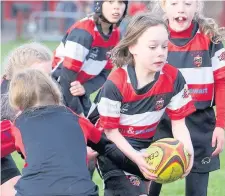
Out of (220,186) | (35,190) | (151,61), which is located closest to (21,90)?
(35,190)

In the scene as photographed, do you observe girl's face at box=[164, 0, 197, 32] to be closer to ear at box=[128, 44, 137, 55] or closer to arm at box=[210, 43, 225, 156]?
arm at box=[210, 43, 225, 156]

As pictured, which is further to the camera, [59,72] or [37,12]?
[37,12]

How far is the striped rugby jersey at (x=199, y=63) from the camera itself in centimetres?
524

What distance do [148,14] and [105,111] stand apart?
70 cm

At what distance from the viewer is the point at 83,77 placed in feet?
20.9

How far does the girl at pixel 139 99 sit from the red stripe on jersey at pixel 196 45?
16.6 inches

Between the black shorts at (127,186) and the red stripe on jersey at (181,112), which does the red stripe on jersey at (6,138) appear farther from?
the red stripe on jersey at (181,112)

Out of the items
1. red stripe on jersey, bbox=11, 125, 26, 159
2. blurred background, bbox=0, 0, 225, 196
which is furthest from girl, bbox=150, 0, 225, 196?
blurred background, bbox=0, 0, 225, 196

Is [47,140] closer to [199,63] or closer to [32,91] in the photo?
[32,91]

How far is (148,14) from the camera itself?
4754mm

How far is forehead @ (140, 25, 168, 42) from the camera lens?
15.1 ft

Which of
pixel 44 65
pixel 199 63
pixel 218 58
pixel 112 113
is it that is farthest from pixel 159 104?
pixel 44 65

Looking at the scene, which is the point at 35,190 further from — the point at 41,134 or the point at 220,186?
the point at 220,186

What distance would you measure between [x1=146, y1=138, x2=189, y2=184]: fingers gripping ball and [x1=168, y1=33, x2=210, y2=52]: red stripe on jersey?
98cm
